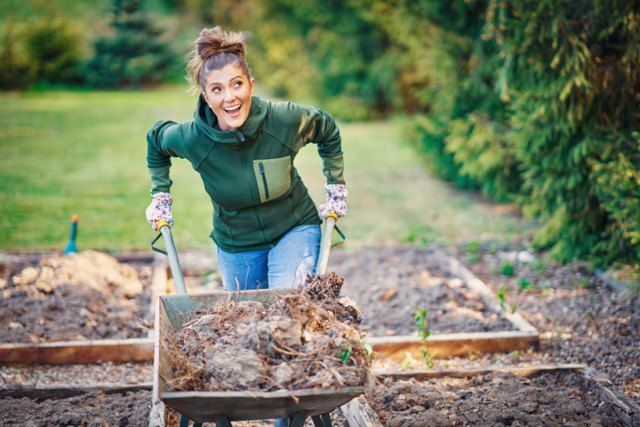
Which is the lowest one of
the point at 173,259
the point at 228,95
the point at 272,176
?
the point at 173,259

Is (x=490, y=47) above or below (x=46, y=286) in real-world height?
above

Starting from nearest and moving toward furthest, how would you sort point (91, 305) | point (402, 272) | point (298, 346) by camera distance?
point (298, 346), point (91, 305), point (402, 272)

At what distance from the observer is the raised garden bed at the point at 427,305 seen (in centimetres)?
432

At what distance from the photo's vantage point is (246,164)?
330cm

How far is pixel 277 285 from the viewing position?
3.39m

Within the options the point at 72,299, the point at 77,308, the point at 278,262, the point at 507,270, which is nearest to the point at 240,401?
the point at 278,262

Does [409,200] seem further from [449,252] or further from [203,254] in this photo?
[203,254]

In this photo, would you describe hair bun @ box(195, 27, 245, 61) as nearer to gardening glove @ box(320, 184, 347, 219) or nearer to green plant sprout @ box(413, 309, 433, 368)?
gardening glove @ box(320, 184, 347, 219)

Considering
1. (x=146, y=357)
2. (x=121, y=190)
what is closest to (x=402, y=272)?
(x=146, y=357)

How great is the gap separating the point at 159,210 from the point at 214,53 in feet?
2.81

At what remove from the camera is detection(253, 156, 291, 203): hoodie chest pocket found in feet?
10.9

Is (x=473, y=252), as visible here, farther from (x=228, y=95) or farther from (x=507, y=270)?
(x=228, y=95)

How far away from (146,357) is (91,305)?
0.87 metres

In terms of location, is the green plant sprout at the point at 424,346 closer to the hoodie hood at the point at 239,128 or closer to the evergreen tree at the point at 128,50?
the hoodie hood at the point at 239,128
